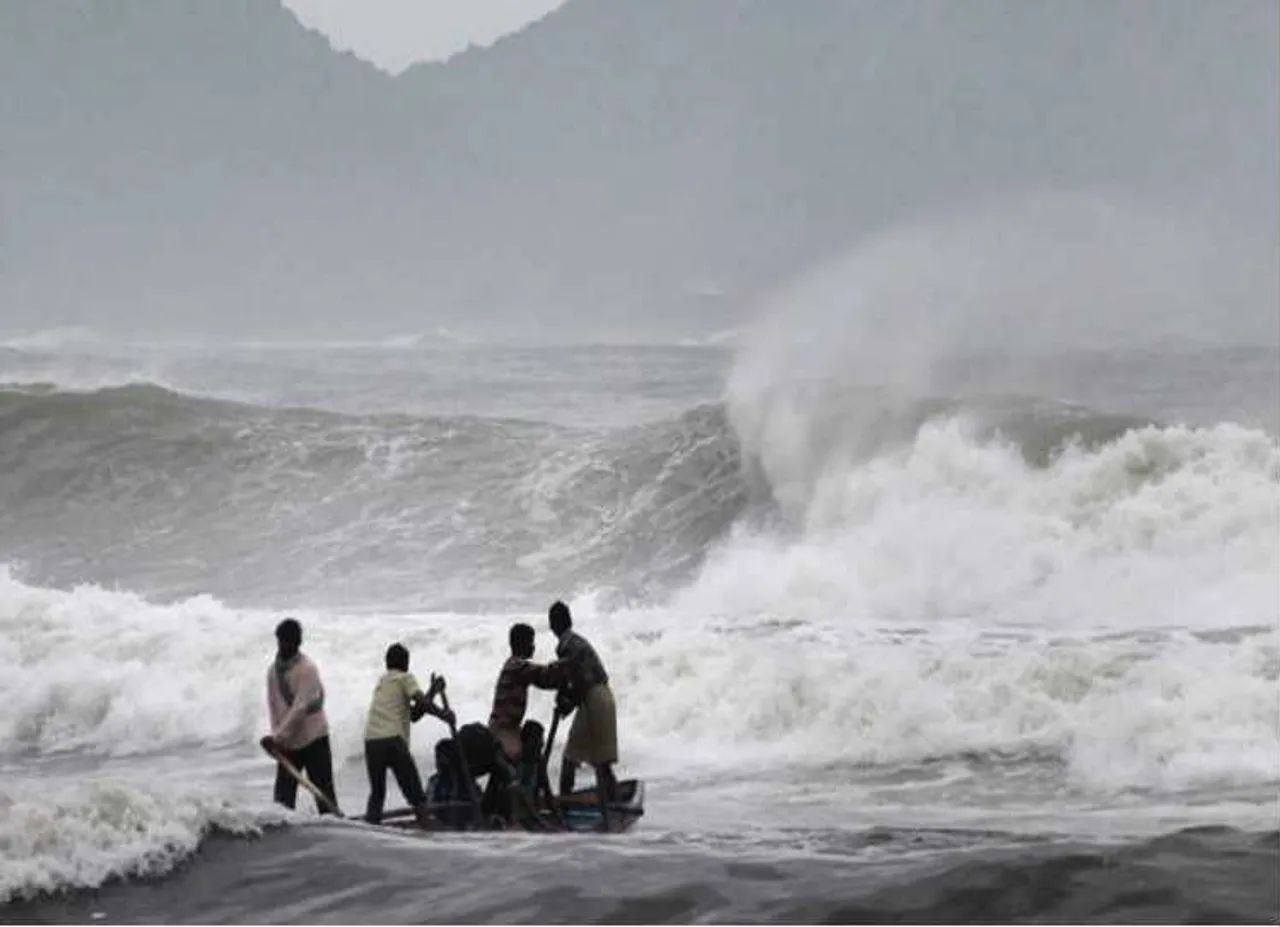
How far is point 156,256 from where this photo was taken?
128250 mm

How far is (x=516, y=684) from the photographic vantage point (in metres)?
10.7

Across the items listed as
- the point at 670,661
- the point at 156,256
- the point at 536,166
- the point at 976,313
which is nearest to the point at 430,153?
the point at 536,166

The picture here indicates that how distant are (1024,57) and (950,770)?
102m

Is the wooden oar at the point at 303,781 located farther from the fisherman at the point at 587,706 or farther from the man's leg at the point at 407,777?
the fisherman at the point at 587,706

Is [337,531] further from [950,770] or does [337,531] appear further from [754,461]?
[950,770]

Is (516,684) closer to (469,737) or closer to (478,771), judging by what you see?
(469,737)

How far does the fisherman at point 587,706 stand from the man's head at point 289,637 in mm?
1503

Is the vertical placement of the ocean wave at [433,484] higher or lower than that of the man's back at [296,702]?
higher

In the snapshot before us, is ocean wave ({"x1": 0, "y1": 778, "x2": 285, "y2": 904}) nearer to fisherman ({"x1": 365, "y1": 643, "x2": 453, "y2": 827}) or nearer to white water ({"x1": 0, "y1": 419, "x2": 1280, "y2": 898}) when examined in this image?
white water ({"x1": 0, "y1": 419, "x2": 1280, "y2": 898})

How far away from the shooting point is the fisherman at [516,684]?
10.6 metres

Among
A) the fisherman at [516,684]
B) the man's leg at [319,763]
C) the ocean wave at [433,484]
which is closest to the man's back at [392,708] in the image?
the man's leg at [319,763]

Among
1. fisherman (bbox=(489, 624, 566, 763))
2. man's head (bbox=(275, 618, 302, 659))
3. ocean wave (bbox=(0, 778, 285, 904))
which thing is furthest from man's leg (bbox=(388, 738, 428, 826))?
ocean wave (bbox=(0, 778, 285, 904))

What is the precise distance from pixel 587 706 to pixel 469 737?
29.0 inches

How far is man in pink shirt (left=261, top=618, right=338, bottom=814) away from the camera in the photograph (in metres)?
10.9
